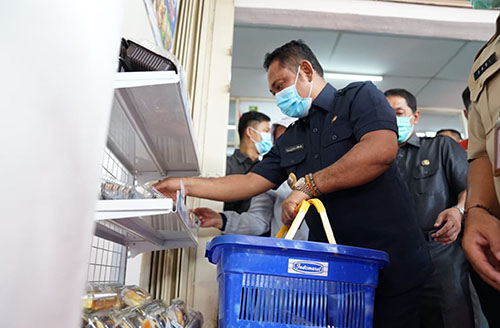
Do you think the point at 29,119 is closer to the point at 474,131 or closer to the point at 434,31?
the point at 474,131

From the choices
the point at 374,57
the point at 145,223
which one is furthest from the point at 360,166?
the point at 374,57

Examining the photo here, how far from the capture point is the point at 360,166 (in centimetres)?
133

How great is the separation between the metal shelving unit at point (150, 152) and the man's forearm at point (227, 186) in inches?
4.0

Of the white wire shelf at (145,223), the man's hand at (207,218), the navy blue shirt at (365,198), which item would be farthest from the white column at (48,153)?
the man's hand at (207,218)

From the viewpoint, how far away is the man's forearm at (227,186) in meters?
1.75

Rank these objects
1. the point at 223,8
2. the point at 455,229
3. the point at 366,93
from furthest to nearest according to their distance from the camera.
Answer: the point at 223,8
the point at 455,229
the point at 366,93

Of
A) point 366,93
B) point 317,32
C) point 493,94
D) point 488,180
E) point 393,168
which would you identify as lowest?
point 488,180

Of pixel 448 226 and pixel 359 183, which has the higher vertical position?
pixel 359 183

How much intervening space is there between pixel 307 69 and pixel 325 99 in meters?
0.19

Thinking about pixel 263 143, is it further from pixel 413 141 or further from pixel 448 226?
pixel 448 226

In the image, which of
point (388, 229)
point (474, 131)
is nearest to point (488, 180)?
point (474, 131)

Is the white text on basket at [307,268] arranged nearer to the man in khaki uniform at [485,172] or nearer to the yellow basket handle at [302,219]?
the yellow basket handle at [302,219]

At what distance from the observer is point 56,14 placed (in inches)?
12.8

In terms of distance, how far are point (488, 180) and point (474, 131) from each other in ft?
0.57
